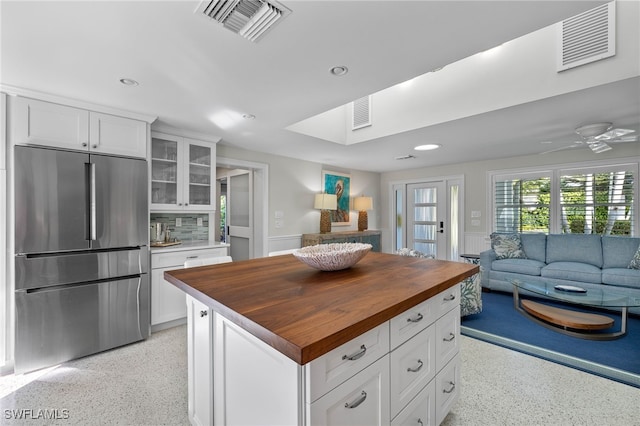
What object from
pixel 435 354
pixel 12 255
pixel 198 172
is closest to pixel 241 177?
pixel 198 172

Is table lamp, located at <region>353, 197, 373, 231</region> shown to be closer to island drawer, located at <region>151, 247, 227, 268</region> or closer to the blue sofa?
the blue sofa

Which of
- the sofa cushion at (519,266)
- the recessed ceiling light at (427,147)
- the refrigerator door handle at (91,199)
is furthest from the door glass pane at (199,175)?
the sofa cushion at (519,266)

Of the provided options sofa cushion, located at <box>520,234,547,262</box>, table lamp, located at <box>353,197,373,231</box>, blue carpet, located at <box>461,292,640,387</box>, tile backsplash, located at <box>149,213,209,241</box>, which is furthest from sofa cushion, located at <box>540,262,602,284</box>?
tile backsplash, located at <box>149,213,209,241</box>

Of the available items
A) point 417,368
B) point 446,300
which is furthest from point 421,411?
point 446,300

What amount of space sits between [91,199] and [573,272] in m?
5.66

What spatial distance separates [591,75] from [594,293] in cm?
225

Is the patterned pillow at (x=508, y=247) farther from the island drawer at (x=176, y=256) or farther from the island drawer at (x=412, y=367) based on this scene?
the island drawer at (x=176, y=256)

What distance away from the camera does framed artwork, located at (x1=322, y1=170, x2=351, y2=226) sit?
545 centimetres

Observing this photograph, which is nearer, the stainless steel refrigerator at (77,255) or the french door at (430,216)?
the stainless steel refrigerator at (77,255)

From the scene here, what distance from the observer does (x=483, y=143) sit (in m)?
3.91

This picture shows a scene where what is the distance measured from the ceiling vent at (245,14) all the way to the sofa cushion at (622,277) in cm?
467

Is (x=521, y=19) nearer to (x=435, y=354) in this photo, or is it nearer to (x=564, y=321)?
(x=435, y=354)

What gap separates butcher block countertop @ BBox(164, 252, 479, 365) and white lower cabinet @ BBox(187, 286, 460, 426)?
103 mm

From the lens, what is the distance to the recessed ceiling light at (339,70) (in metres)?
1.93
